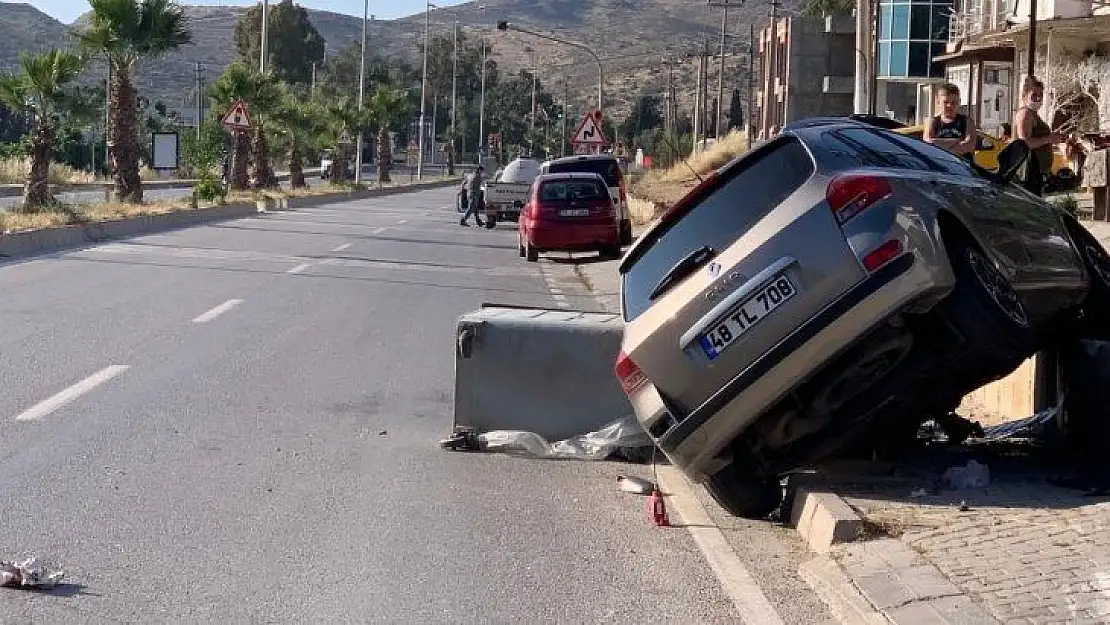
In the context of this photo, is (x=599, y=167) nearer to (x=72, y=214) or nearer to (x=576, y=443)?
(x=72, y=214)

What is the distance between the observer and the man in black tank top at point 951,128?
1414 cm

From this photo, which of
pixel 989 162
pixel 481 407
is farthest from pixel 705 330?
pixel 989 162

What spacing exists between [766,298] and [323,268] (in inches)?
667

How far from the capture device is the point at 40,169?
35.7 m

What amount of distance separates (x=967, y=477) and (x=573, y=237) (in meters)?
20.8

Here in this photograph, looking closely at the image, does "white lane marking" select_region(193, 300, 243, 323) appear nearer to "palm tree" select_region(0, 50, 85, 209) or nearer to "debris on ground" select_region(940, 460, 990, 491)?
"debris on ground" select_region(940, 460, 990, 491)

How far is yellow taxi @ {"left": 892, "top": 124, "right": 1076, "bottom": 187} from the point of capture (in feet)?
42.7

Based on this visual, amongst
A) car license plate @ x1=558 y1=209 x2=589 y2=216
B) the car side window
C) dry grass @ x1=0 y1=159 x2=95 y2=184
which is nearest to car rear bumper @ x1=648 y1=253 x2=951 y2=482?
the car side window

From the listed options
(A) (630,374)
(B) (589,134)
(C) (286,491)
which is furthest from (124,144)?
(A) (630,374)

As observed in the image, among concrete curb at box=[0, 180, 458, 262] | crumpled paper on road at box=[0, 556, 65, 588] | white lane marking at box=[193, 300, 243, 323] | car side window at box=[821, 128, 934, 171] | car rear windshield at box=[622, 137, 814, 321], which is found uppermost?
car side window at box=[821, 128, 934, 171]

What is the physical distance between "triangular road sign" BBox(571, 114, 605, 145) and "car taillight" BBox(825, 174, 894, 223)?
1378 inches

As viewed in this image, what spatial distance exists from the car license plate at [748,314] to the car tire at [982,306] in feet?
2.68

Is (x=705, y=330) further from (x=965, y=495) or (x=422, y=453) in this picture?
(x=422, y=453)

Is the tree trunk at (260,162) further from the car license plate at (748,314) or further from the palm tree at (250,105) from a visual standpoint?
the car license plate at (748,314)
